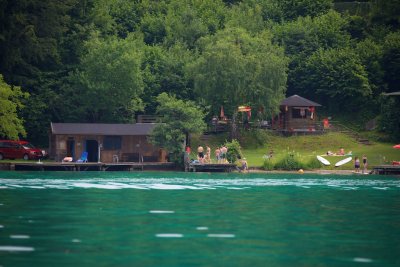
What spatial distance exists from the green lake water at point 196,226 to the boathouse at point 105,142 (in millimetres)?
33618

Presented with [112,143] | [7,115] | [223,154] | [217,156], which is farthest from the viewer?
[112,143]

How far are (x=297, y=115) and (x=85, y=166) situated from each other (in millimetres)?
27804

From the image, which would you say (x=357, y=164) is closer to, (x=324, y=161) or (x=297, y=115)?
(x=324, y=161)

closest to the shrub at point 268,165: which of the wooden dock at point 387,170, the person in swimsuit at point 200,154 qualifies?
the person in swimsuit at point 200,154

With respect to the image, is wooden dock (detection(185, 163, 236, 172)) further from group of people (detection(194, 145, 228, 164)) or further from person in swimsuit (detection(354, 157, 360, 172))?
person in swimsuit (detection(354, 157, 360, 172))

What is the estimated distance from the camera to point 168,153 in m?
85.2

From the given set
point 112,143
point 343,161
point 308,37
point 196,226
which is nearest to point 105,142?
point 112,143

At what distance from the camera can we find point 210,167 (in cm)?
8106

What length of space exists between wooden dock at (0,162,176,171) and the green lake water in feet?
86.9

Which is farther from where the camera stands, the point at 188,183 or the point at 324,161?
the point at 324,161

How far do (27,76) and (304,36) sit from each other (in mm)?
34915

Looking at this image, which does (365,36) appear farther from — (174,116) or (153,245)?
(153,245)

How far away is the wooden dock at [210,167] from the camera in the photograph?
81.1 meters

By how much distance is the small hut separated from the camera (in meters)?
98.1
